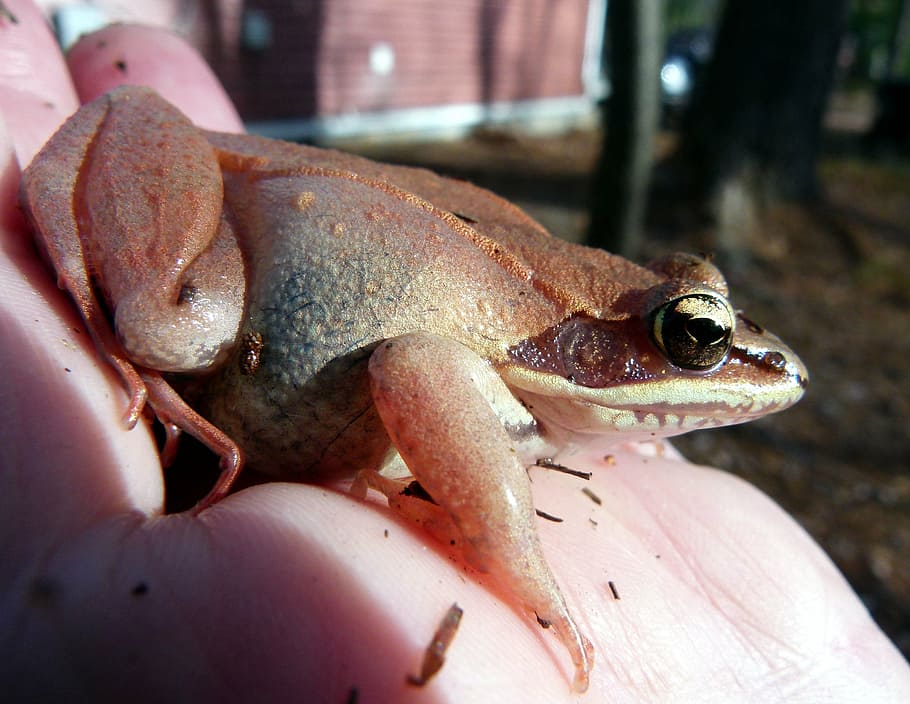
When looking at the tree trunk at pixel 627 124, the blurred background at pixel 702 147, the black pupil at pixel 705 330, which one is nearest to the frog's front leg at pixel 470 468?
the black pupil at pixel 705 330

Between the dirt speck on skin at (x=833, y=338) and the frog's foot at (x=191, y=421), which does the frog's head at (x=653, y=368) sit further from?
the dirt speck on skin at (x=833, y=338)

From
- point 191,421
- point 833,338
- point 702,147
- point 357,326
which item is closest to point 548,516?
point 357,326

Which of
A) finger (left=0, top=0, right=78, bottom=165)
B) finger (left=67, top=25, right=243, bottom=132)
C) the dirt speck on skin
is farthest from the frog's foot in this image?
the dirt speck on skin

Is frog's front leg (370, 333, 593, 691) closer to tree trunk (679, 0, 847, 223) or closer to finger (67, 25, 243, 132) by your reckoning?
finger (67, 25, 243, 132)

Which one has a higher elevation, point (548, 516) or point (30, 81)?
point (30, 81)

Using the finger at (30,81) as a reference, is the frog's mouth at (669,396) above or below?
below

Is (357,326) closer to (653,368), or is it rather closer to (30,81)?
(653,368)
